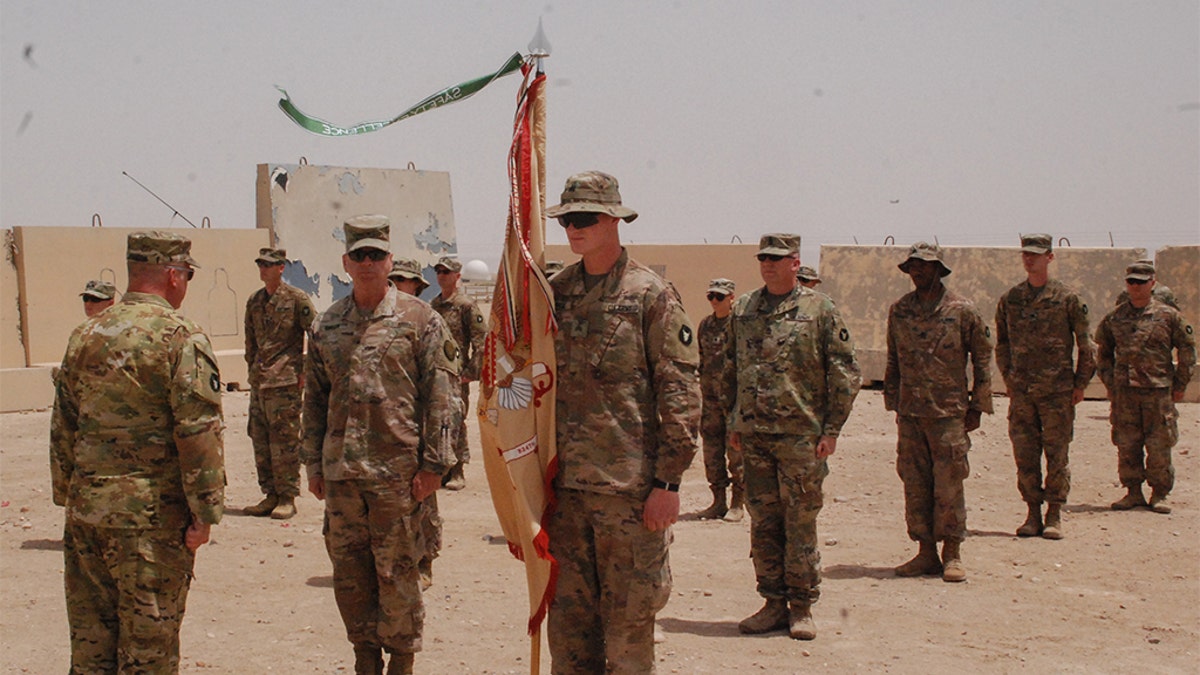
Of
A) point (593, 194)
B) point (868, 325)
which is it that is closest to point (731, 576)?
point (593, 194)

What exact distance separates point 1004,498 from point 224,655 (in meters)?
7.95

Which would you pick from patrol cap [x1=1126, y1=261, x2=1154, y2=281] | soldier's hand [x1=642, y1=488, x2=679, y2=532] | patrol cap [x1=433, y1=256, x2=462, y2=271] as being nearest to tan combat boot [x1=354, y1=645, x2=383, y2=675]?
soldier's hand [x1=642, y1=488, x2=679, y2=532]

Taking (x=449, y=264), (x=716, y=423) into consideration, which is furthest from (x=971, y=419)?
(x=449, y=264)

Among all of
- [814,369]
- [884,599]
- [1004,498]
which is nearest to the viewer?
[814,369]

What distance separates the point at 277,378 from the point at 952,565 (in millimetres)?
5747

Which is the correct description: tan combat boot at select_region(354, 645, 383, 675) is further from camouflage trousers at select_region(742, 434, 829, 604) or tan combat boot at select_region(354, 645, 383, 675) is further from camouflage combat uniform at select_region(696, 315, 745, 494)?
camouflage combat uniform at select_region(696, 315, 745, 494)

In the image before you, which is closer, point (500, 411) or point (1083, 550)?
point (500, 411)

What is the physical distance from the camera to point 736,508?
35.3 ft

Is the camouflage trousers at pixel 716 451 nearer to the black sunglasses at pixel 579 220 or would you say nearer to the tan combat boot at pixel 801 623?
the tan combat boot at pixel 801 623

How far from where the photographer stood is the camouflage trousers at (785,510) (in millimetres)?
6863

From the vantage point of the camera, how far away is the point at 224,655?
654 cm

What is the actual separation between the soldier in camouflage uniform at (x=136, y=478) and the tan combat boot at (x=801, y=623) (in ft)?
11.7

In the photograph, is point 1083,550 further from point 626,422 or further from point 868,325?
point 868,325

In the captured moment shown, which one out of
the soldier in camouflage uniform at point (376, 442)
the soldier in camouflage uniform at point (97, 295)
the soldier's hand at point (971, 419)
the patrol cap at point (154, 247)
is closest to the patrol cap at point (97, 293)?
the soldier in camouflage uniform at point (97, 295)
